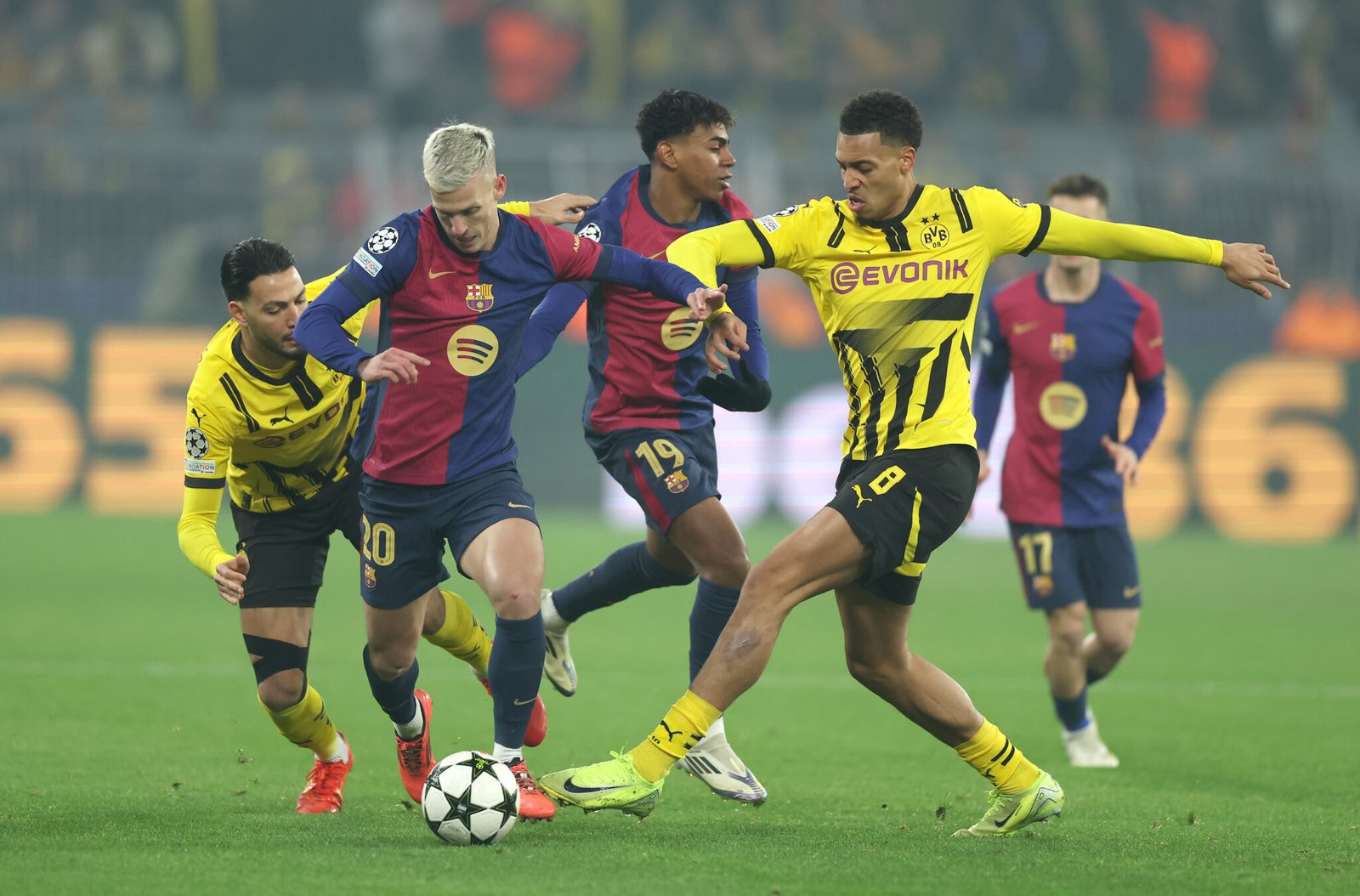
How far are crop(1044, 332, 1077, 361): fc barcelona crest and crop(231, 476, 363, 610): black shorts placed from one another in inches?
132

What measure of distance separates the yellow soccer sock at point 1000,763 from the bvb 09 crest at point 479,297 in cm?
213

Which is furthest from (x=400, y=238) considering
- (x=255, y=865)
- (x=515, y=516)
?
(x=255, y=865)

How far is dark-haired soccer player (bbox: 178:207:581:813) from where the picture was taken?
576 cm

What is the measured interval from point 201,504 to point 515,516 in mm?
1167

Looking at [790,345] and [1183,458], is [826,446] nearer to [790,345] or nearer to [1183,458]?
[790,345]

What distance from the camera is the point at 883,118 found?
17.3ft

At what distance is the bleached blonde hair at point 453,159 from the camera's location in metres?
5.26

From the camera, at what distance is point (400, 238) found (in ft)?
17.8

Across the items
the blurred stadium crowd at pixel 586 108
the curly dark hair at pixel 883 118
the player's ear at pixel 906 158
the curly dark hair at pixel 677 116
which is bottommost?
the player's ear at pixel 906 158

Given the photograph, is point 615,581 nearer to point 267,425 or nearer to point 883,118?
point 267,425

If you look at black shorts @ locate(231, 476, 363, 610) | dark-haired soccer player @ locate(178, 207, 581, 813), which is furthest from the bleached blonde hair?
black shorts @ locate(231, 476, 363, 610)

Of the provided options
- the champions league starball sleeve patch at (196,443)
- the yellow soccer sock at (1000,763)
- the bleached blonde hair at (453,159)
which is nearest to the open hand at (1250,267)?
the yellow soccer sock at (1000,763)

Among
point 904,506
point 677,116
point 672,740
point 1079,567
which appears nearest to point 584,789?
point 672,740

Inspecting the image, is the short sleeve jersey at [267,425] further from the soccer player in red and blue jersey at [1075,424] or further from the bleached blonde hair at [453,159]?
the soccer player in red and blue jersey at [1075,424]
